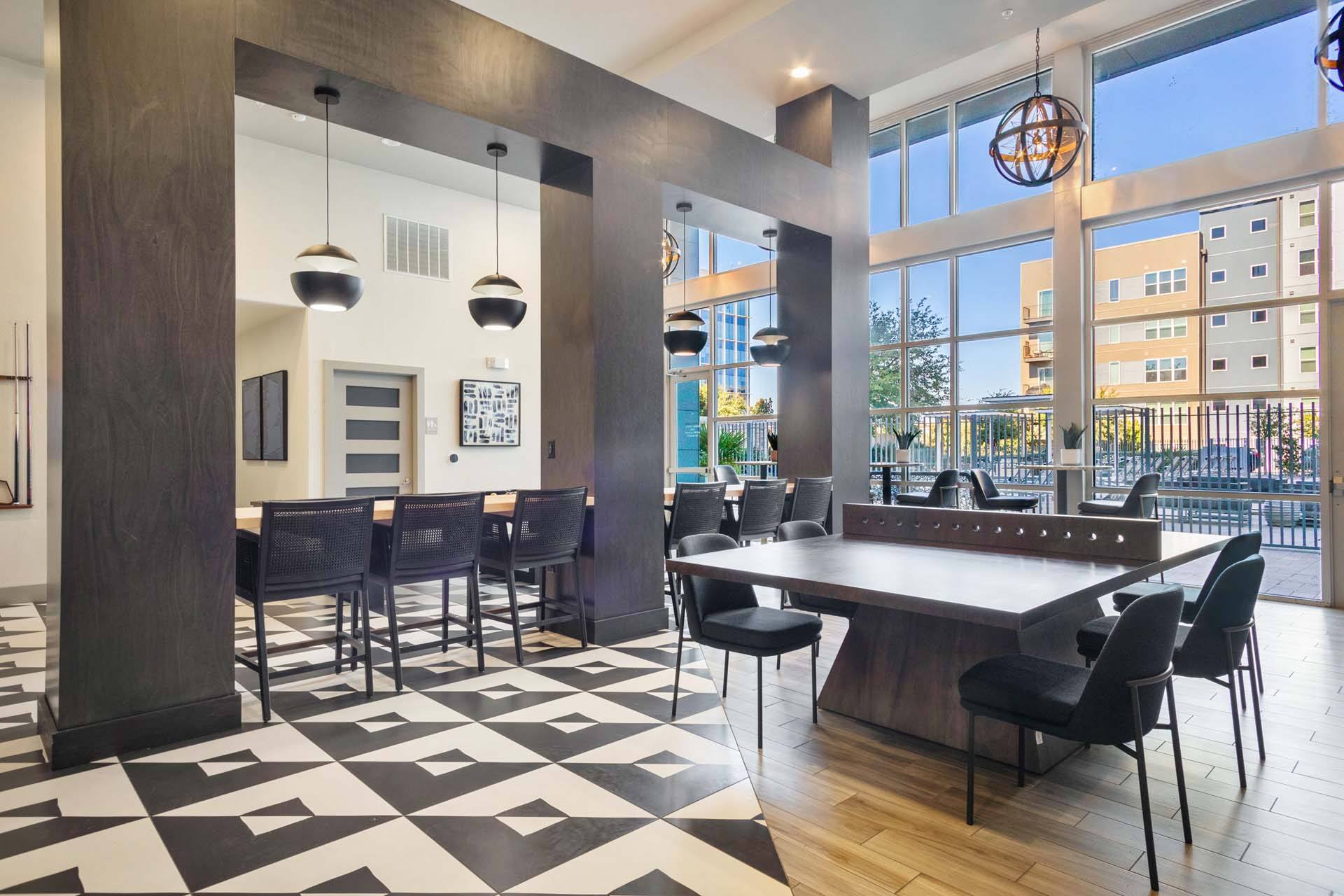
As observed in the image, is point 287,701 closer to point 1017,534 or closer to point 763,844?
point 763,844

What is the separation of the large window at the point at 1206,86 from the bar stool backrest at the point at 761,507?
419 centimetres

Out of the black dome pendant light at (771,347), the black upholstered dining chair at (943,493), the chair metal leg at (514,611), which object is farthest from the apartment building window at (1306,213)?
the chair metal leg at (514,611)

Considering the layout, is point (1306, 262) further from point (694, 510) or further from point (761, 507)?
point (694, 510)

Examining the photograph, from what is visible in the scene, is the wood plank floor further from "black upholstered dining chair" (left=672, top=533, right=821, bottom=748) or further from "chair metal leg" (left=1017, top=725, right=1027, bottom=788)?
"black upholstered dining chair" (left=672, top=533, right=821, bottom=748)

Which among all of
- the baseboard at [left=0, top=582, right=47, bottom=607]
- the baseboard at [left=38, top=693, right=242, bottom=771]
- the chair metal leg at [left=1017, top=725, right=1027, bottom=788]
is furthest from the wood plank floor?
the baseboard at [left=0, top=582, right=47, bottom=607]

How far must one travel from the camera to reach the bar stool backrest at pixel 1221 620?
2.54m

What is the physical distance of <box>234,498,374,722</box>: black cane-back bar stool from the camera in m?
3.31

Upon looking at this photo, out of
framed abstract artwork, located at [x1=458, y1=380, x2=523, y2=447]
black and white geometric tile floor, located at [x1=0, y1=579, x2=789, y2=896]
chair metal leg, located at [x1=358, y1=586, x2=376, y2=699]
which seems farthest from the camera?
framed abstract artwork, located at [x1=458, y1=380, x2=523, y2=447]

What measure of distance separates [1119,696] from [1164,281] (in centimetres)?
568

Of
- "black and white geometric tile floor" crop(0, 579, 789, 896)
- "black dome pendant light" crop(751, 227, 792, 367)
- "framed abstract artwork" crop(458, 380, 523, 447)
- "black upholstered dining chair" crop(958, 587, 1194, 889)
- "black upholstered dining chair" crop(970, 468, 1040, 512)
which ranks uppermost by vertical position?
"black dome pendant light" crop(751, 227, 792, 367)

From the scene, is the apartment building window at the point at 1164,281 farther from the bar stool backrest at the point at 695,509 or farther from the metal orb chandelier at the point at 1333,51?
the metal orb chandelier at the point at 1333,51

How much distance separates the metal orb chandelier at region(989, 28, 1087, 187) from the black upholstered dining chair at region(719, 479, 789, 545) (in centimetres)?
259

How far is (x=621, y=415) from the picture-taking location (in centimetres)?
485

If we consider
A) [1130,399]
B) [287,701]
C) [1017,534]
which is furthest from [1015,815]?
[1130,399]
